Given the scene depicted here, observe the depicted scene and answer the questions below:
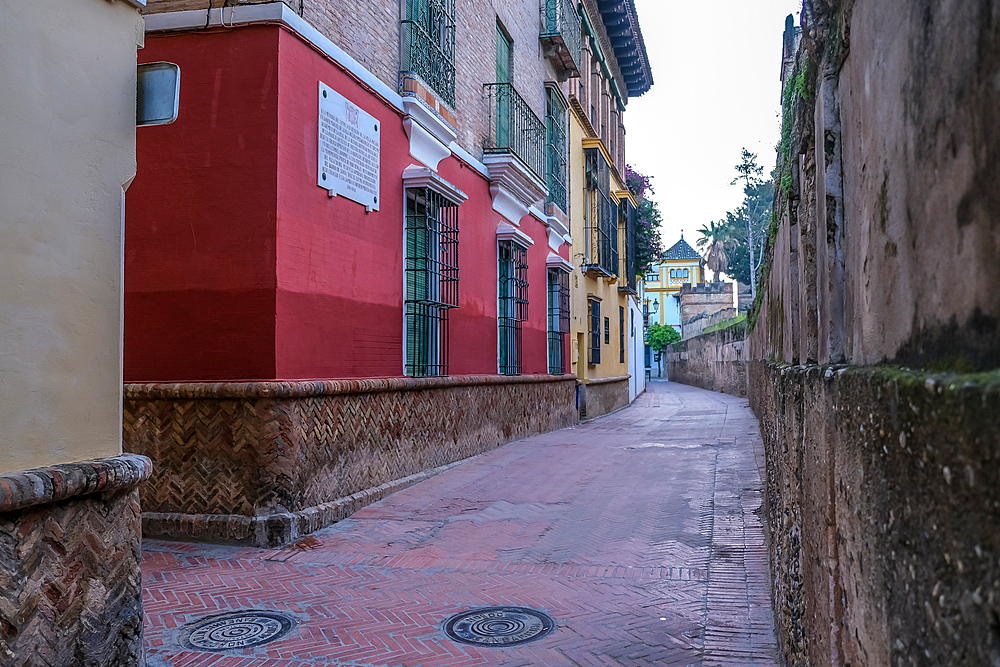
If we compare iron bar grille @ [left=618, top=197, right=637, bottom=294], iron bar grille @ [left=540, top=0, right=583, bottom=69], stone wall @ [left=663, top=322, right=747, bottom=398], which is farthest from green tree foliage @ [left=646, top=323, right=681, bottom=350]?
iron bar grille @ [left=540, top=0, right=583, bottom=69]

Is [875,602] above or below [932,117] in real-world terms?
below

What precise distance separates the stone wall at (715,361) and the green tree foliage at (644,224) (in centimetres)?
423

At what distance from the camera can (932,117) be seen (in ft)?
4.00

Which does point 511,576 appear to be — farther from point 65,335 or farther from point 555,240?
point 555,240

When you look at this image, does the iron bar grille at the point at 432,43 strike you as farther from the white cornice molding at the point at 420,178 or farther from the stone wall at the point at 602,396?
the stone wall at the point at 602,396

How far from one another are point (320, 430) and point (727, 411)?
50.7 feet

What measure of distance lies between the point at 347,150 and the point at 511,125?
5.88 m

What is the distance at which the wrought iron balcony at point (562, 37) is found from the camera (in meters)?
16.7

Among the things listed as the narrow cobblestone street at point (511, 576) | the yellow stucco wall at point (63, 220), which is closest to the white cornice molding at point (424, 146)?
the narrow cobblestone street at point (511, 576)

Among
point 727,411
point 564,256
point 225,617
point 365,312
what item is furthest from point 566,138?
point 225,617

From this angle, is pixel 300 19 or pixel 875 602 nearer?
pixel 875 602

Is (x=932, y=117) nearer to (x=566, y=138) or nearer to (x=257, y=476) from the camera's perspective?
(x=257, y=476)

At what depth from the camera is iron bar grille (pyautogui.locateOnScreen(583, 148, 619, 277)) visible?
2075cm

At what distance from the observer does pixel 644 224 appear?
30500mm
